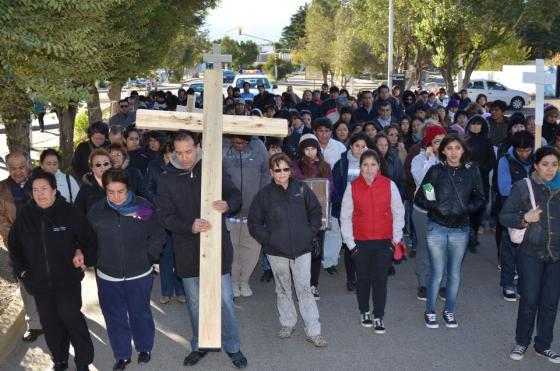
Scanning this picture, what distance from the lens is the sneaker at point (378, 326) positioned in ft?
19.9

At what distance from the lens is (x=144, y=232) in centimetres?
520

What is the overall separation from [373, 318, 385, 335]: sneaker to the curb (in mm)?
3381

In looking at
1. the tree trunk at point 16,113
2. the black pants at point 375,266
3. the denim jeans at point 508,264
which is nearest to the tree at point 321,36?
the tree trunk at point 16,113

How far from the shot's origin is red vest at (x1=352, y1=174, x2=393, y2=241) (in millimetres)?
5910

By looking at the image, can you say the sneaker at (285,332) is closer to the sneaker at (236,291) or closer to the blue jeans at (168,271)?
the sneaker at (236,291)

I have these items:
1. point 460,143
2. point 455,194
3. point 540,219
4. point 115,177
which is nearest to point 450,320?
point 455,194

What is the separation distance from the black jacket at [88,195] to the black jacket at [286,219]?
1422mm

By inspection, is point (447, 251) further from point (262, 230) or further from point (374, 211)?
point (262, 230)

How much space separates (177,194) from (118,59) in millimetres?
7377

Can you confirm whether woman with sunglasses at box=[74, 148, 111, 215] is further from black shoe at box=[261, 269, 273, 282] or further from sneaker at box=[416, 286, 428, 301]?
sneaker at box=[416, 286, 428, 301]

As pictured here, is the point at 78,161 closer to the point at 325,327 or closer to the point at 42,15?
the point at 42,15

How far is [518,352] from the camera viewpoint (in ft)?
18.0

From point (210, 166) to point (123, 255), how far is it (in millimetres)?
1217

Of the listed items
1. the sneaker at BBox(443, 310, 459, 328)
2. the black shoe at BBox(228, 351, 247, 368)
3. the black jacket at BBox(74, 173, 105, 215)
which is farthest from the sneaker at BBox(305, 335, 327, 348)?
the black jacket at BBox(74, 173, 105, 215)
